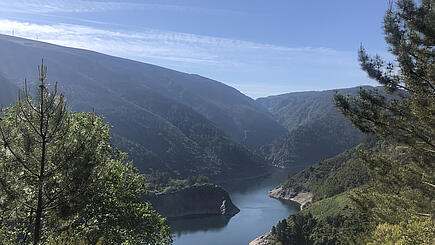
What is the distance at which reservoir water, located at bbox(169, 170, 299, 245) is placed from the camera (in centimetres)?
9994

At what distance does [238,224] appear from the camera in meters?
117

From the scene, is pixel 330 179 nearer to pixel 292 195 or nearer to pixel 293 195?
pixel 293 195

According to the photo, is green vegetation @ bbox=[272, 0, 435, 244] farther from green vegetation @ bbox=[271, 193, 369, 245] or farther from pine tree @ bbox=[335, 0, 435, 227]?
green vegetation @ bbox=[271, 193, 369, 245]

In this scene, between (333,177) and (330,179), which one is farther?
(330,179)

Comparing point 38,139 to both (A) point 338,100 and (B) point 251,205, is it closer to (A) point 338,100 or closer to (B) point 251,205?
(A) point 338,100

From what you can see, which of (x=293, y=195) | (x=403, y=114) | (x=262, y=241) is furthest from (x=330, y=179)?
(x=403, y=114)

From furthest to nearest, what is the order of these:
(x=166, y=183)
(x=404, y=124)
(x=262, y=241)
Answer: (x=166, y=183), (x=262, y=241), (x=404, y=124)

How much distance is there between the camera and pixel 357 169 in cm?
13650

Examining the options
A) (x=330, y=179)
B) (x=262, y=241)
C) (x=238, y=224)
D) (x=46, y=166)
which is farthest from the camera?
(x=330, y=179)

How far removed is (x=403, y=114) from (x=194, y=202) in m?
121

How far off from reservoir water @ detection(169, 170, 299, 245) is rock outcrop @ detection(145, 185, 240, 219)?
16.1ft

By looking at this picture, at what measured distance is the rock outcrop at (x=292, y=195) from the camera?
5942 inches

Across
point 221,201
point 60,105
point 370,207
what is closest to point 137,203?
point 60,105

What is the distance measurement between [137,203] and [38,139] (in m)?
9.24
